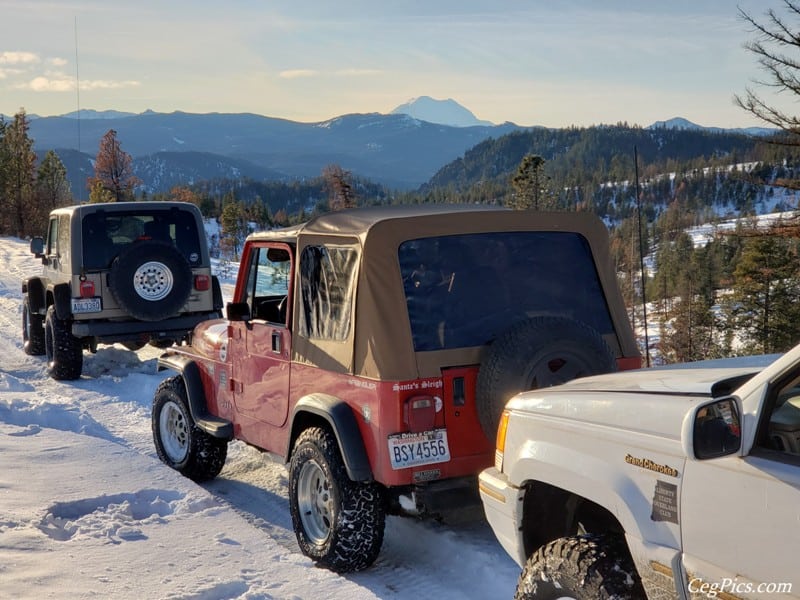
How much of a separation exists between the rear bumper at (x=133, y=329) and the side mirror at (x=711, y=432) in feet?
29.8

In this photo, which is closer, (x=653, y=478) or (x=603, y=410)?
(x=653, y=478)

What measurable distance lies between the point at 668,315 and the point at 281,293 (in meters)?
80.0

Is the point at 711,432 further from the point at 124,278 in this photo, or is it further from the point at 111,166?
the point at 111,166

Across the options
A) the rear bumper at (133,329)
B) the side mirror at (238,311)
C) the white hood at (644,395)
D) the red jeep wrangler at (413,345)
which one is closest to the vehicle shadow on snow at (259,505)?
the red jeep wrangler at (413,345)

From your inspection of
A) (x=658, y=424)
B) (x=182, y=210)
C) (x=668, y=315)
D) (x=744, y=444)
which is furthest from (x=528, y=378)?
(x=668, y=315)

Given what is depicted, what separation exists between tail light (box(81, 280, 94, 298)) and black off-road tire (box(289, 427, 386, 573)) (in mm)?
6621

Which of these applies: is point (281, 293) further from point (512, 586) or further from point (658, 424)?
point (658, 424)

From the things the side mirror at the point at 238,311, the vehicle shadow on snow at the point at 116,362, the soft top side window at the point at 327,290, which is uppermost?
the soft top side window at the point at 327,290

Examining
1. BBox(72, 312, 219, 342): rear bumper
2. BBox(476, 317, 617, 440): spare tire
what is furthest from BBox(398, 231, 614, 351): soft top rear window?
BBox(72, 312, 219, 342): rear bumper

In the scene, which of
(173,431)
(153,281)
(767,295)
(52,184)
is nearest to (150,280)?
(153,281)

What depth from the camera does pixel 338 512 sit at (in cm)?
454

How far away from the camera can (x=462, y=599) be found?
436cm

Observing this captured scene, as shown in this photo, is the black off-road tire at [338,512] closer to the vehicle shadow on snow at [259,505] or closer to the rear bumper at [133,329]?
the vehicle shadow on snow at [259,505]

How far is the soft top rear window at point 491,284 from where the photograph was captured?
4.56m
